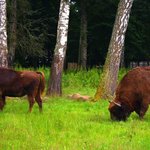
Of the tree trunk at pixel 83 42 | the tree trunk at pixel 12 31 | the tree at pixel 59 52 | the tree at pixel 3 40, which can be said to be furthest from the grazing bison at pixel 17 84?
the tree trunk at pixel 83 42

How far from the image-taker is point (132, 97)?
49.9ft

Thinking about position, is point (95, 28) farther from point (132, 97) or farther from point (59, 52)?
point (132, 97)

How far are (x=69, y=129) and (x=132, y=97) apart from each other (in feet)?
10.5

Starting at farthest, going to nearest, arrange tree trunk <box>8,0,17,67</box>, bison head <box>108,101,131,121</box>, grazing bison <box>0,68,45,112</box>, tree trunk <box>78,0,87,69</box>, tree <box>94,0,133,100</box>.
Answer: tree trunk <box>78,0,87,69</box>, tree trunk <box>8,0,17,67</box>, tree <box>94,0,133,100</box>, grazing bison <box>0,68,45,112</box>, bison head <box>108,101,131,121</box>

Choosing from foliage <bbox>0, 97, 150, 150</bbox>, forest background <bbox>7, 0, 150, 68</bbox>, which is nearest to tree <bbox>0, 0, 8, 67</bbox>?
foliage <bbox>0, 97, 150, 150</bbox>

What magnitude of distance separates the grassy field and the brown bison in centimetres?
29

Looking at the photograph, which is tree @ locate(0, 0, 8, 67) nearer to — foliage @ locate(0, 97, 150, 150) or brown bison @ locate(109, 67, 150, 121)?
foliage @ locate(0, 97, 150, 150)

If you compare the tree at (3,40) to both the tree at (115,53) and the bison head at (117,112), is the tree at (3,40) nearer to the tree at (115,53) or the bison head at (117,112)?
the tree at (115,53)

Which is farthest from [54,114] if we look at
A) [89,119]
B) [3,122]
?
[3,122]

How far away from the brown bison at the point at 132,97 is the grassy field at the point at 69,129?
0.95 ft

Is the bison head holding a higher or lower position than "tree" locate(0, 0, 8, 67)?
lower

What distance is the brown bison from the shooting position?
14867 millimetres

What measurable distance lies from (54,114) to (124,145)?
5.13 m

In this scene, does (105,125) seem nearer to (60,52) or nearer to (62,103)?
(62,103)
